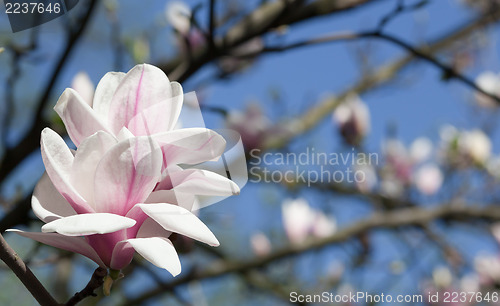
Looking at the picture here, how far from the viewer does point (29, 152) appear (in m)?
0.99

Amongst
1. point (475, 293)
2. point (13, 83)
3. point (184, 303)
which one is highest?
point (13, 83)

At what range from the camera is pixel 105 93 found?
1.43 ft

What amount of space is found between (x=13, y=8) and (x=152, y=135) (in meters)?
0.70

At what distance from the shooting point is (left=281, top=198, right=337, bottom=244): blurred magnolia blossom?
2172 mm

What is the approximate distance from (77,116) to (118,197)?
0.07m

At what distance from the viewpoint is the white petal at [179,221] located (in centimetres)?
37

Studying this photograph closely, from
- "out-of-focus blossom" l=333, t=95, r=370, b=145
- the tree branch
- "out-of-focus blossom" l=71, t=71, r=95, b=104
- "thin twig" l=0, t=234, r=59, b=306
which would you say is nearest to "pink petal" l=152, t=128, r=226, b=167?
"thin twig" l=0, t=234, r=59, b=306

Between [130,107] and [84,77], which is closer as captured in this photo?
[130,107]

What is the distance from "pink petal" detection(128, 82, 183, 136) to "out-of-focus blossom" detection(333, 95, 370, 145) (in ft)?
5.71

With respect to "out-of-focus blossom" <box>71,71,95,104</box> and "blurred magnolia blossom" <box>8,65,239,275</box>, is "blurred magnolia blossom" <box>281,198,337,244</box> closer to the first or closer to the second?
"out-of-focus blossom" <box>71,71,95,104</box>

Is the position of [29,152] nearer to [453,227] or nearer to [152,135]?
[152,135]

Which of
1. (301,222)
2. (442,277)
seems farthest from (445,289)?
(301,222)

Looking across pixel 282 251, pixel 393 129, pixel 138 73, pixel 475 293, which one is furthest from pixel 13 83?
pixel 475 293

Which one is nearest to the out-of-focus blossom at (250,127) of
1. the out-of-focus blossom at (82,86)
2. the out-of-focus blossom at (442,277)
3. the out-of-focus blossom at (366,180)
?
the out-of-focus blossom at (366,180)
